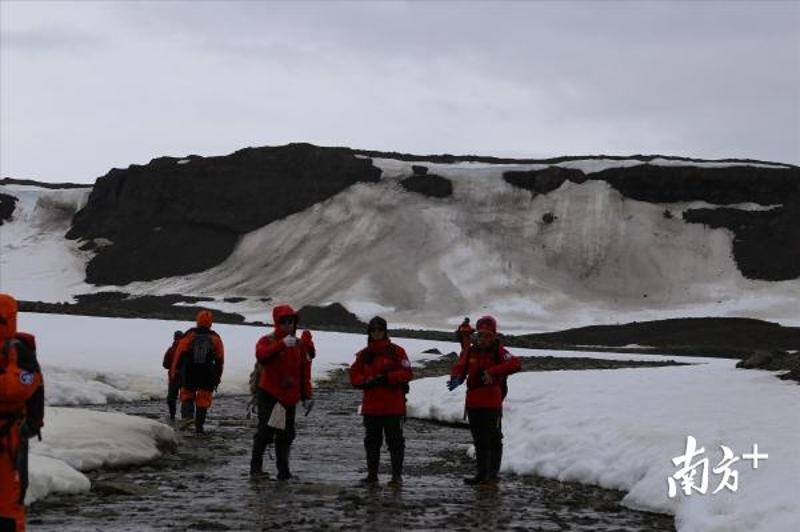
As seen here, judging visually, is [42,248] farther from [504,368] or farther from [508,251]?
[504,368]

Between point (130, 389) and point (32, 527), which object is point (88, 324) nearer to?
point (130, 389)

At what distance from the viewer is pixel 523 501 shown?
1231 centimetres

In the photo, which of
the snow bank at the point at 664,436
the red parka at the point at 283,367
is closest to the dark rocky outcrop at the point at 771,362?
the snow bank at the point at 664,436

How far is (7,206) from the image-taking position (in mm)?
125750

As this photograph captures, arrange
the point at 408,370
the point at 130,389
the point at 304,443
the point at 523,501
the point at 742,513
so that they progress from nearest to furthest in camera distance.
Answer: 1. the point at 742,513
2. the point at 523,501
3. the point at 408,370
4. the point at 304,443
5. the point at 130,389

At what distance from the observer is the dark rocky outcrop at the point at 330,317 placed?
267 ft

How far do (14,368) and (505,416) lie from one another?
543 inches

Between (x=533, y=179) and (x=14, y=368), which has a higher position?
(x=533, y=179)

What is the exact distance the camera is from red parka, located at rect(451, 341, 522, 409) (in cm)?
1389

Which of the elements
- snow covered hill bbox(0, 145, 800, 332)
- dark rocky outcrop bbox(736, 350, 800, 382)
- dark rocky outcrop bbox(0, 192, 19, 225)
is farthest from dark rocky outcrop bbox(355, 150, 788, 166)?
dark rocky outcrop bbox(736, 350, 800, 382)

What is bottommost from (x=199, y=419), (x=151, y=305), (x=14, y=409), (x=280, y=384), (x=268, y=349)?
(x=151, y=305)

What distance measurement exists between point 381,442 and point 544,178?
9186cm

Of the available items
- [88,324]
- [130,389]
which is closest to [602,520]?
[130,389]

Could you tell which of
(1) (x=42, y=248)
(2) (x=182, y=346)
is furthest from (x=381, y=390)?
(1) (x=42, y=248)
